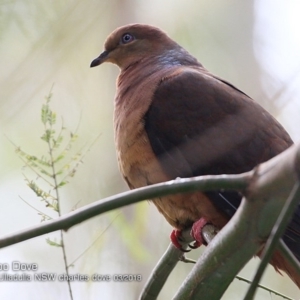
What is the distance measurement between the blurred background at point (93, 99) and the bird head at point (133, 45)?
0.73 ft

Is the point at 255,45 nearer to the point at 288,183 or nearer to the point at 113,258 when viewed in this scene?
the point at 113,258

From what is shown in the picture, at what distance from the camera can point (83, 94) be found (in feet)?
10.5

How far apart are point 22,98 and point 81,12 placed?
543 millimetres

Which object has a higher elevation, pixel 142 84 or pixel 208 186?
pixel 208 186

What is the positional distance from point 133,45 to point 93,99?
61 cm

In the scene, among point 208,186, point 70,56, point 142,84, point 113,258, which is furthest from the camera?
point 70,56

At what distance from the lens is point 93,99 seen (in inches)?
131

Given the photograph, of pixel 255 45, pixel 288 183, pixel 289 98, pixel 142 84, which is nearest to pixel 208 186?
pixel 288 183

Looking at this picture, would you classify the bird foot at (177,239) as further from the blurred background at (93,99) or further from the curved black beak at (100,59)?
the curved black beak at (100,59)

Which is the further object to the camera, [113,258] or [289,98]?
[113,258]

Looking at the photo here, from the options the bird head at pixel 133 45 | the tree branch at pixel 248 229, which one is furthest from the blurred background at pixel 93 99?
the tree branch at pixel 248 229

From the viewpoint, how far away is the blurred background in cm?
269

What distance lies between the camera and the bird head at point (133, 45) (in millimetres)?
2812

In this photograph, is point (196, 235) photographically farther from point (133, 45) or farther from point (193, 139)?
point (133, 45)
